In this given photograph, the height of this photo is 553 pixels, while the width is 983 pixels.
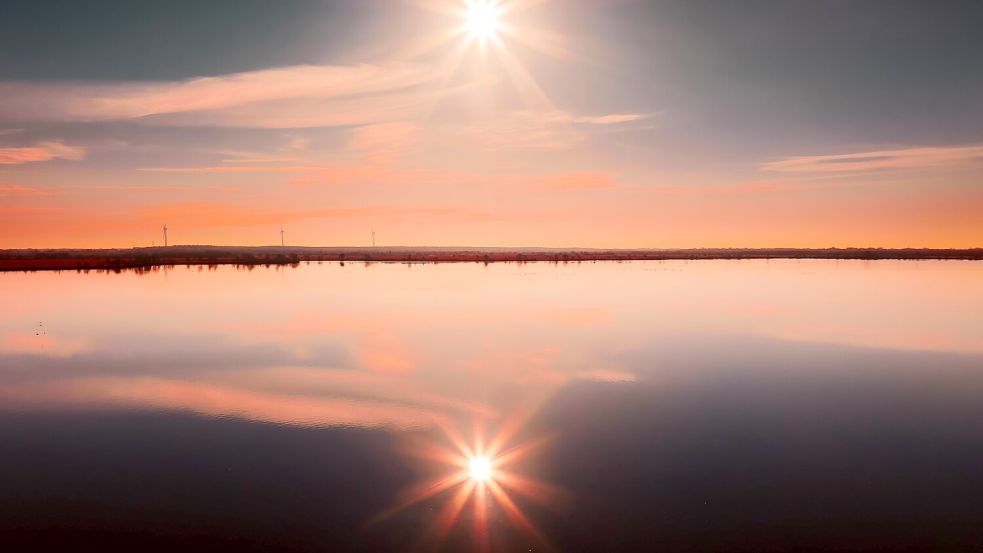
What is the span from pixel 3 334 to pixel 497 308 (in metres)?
21.8

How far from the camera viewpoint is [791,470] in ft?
32.2

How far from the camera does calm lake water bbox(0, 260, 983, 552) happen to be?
784cm

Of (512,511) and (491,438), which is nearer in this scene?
(512,511)

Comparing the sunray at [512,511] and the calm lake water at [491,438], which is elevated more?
the calm lake water at [491,438]

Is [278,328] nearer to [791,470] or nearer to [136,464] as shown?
[136,464]

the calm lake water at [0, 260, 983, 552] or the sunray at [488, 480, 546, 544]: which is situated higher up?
the calm lake water at [0, 260, 983, 552]

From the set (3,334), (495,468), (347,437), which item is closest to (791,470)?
(495,468)

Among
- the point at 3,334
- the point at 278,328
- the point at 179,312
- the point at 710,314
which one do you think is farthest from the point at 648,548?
the point at 179,312

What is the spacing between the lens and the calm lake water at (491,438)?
25.7ft

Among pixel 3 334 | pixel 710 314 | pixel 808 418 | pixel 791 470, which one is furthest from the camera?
pixel 710 314

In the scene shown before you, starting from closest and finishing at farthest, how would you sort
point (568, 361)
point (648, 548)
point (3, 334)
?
point (648, 548) → point (568, 361) → point (3, 334)

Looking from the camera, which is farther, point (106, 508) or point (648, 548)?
point (106, 508)

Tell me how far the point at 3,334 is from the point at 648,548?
27.7m

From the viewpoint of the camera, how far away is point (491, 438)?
11602 millimetres
